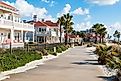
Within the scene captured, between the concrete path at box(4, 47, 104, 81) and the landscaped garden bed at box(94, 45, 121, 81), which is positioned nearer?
the concrete path at box(4, 47, 104, 81)

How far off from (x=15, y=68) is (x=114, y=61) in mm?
7113

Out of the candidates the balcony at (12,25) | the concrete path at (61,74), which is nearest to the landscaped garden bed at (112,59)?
the concrete path at (61,74)

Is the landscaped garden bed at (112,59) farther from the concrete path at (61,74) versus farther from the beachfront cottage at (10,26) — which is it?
the beachfront cottage at (10,26)

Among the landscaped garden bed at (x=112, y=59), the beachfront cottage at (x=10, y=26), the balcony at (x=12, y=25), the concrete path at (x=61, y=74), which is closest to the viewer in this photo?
the concrete path at (x=61, y=74)

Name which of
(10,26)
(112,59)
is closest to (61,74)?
(112,59)

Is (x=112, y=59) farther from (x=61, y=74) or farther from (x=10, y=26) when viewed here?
(x=10, y=26)

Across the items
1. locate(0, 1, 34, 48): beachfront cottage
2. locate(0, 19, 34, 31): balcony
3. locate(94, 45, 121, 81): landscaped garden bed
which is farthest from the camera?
locate(0, 1, 34, 48): beachfront cottage

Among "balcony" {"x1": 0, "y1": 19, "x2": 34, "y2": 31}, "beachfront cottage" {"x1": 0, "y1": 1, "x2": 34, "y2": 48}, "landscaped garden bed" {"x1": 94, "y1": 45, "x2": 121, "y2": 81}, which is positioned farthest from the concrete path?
"beachfront cottage" {"x1": 0, "y1": 1, "x2": 34, "y2": 48}

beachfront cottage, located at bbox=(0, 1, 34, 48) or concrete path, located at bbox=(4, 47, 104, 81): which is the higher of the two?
beachfront cottage, located at bbox=(0, 1, 34, 48)

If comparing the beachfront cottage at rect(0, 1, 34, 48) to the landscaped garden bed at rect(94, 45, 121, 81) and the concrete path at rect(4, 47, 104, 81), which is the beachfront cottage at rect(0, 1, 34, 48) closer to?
the landscaped garden bed at rect(94, 45, 121, 81)

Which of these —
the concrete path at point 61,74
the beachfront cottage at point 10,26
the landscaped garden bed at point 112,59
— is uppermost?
the beachfront cottage at point 10,26

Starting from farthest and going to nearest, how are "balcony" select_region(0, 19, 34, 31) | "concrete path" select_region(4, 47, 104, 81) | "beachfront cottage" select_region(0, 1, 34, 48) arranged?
"beachfront cottage" select_region(0, 1, 34, 48) < "balcony" select_region(0, 19, 34, 31) < "concrete path" select_region(4, 47, 104, 81)

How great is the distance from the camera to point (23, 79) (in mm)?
17672

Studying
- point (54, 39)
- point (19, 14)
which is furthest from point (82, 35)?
point (19, 14)
